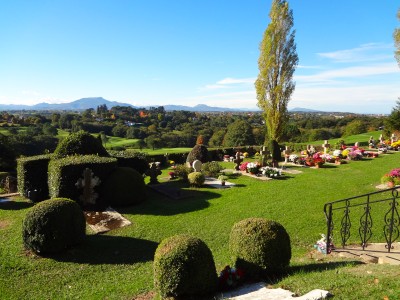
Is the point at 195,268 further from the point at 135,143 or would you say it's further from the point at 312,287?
the point at 135,143

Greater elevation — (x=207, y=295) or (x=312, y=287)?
(x=312, y=287)

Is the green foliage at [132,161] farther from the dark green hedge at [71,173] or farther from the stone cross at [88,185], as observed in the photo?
the stone cross at [88,185]

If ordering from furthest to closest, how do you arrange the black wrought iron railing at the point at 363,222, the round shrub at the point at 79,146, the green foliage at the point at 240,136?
1. the green foliage at the point at 240,136
2. the round shrub at the point at 79,146
3. the black wrought iron railing at the point at 363,222

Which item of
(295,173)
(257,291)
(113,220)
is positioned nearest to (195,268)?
(257,291)

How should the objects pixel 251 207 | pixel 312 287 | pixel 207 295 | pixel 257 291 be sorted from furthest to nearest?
1. pixel 251 207
2. pixel 207 295
3. pixel 257 291
4. pixel 312 287

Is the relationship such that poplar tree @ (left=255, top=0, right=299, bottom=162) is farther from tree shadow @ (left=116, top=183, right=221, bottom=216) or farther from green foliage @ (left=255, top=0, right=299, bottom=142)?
tree shadow @ (left=116, top=183, right=221, bottom=216)

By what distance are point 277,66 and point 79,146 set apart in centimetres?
1958

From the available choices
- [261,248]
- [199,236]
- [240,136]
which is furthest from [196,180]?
[240,136]

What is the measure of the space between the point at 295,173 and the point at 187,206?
26.9 ft

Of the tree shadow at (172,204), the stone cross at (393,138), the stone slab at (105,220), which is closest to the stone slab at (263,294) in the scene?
the stone slab at (105,220)

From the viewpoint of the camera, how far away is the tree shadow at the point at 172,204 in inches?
451

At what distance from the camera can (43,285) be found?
6.50 m

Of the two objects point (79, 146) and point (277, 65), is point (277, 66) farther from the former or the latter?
point (79, 146)

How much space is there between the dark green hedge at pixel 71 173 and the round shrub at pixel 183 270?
7.89 metres
